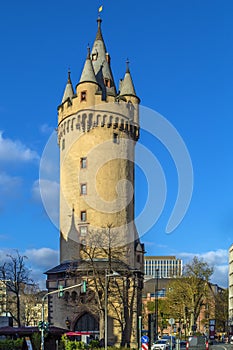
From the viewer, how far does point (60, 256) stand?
75.7 m

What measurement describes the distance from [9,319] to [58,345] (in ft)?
44.9

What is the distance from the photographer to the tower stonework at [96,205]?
228 ft

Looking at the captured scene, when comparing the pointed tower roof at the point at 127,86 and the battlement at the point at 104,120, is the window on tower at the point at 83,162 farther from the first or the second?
the pointed tower roof at the point at 127,86

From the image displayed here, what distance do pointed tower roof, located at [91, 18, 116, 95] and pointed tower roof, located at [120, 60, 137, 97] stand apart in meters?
1.17

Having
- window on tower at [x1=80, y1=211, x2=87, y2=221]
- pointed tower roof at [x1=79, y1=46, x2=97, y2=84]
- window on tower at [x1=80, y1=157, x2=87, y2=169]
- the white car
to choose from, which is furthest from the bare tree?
pointed tower roof at [x1=79, y1=46, x2=97, y2=84]

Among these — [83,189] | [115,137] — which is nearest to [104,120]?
[115,137]

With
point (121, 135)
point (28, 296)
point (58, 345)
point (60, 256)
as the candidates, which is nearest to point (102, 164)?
point (121, 135)

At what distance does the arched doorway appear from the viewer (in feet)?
232

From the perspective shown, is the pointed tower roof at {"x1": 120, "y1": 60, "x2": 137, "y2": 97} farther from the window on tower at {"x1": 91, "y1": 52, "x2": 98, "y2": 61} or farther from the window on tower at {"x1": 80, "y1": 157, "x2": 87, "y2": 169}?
the window on tower at {"x1": 80, "y1": 157, "x2": 87, "y2": 169}

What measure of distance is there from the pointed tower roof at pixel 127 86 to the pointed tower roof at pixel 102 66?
45.9 inches

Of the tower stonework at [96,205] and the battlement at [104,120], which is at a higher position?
the battlement at [104,120]

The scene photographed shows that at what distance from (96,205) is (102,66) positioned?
755 inches

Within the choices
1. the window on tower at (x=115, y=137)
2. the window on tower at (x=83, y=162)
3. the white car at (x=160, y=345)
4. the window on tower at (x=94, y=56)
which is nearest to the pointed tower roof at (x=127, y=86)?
the window on tower at (x=94, y=56)

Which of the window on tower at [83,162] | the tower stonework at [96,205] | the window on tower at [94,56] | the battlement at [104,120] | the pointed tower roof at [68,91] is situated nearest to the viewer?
the tower stonework at [96,205]
